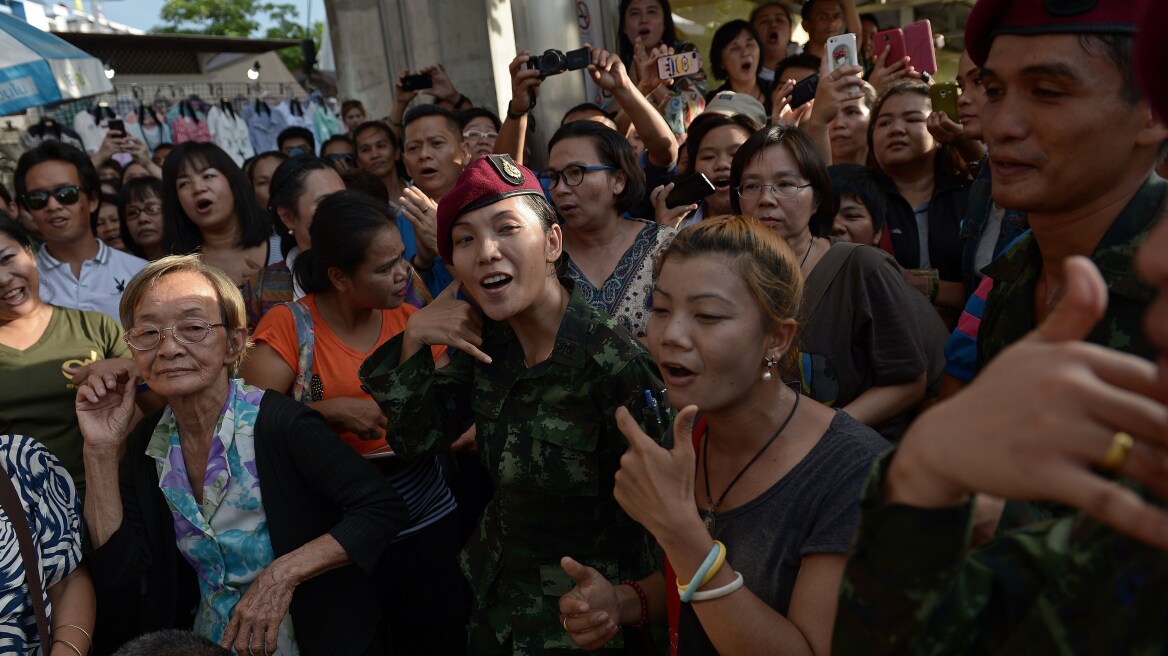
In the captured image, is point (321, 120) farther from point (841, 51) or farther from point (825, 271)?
point (825, 271)

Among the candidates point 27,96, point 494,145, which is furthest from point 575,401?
point 27,96

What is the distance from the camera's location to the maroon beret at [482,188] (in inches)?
96.8

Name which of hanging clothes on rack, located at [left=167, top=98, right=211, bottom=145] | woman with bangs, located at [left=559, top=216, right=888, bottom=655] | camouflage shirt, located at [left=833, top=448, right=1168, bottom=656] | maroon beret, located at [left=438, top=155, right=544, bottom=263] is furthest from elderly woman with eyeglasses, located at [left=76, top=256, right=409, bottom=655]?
hanging clothes on rack, located at [left=167, top=98, right=211, bottom=145]

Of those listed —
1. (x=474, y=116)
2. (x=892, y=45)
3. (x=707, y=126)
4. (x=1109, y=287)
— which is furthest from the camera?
(x=474, y=116)

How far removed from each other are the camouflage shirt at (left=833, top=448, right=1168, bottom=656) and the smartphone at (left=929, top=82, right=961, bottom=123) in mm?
3109

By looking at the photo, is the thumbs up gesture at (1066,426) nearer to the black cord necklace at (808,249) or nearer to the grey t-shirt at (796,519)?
the grey t-shirt at (796,519)

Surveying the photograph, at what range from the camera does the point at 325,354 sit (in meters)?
3.36

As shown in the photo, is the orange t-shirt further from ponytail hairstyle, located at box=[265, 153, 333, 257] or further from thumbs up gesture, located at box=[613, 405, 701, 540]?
thumbs up gesture, located at box=[613, 405, 701, 540]

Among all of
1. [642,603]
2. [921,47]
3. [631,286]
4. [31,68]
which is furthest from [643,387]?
[31,68]

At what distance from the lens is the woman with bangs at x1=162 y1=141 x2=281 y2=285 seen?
4.49 m

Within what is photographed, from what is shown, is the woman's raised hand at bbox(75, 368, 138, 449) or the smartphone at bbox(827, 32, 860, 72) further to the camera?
the smartphone at bbox(827, 32, 860, 72)

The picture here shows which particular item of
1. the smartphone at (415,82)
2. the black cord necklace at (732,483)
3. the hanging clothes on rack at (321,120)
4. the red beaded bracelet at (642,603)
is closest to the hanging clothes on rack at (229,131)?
the hanging clothes on rack at (321,120)

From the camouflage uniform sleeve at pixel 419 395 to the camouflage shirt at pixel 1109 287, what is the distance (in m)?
1.52

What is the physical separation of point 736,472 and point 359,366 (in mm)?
1793
